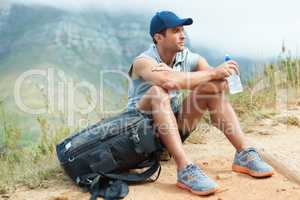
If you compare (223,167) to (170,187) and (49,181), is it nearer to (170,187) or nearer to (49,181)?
(170,187)

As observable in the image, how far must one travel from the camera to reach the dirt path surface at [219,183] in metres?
4.23

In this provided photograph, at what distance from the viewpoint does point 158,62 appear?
189 inches

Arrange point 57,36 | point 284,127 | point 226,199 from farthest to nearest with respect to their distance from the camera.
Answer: point 57,36 < point 284,127 < point 226,199

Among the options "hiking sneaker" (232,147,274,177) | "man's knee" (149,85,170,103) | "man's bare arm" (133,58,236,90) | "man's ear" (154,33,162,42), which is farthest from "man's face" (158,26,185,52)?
"hiking sneaker" (232,147,274,177)

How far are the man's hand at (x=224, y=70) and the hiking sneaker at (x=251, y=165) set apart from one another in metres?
0.62

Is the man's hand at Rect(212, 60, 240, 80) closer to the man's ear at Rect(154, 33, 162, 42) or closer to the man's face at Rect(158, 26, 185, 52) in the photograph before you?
the man's face at Rect(158, 26, 185, 52)

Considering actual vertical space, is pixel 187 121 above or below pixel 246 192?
above

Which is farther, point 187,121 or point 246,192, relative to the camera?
point 187,121

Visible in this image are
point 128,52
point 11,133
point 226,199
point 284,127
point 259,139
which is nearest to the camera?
point 226,199

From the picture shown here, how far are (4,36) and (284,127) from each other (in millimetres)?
85932

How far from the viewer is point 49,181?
4.79 meters

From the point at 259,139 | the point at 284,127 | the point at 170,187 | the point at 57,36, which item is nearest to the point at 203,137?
the point at 259,139

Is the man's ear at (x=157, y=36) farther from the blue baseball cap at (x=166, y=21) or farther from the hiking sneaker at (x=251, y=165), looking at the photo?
the hiking sneaker at (x=251, y=165)

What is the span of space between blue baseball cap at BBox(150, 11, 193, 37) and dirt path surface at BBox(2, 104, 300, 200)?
1164 millimetres
